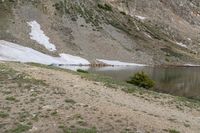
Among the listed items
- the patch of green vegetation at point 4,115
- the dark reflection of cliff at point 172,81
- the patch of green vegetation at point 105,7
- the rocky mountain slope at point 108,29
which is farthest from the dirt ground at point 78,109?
the patch of green vegetation at point 105,7

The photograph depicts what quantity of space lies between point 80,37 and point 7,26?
1904 cm

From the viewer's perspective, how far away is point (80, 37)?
11106cm

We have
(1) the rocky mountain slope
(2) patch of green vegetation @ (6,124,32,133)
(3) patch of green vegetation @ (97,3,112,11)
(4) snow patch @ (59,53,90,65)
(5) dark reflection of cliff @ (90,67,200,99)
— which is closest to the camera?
(2) patch of green vegetation @ (6,124,32,133)

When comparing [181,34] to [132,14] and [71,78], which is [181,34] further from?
[71,78]

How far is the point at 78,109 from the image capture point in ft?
67.1

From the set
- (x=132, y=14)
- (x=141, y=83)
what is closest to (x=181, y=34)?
(x=132, y=14)

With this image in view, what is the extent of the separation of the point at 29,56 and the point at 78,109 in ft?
213

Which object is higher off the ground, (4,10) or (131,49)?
(4,10)

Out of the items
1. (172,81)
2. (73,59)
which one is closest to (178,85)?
(172,81)

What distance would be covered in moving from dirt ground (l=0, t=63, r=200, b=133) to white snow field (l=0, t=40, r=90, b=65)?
168ft

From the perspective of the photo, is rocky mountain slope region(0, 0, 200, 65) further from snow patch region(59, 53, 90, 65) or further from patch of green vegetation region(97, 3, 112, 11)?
snow patch region(59, 53, 90, 65)

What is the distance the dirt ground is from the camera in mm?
18184

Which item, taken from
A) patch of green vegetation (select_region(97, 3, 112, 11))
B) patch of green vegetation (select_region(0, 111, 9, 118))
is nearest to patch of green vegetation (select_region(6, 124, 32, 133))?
patch of green vegetation (select_region(0, 111, 9, 118))

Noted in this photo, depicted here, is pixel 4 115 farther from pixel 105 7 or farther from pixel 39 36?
pixel 105 7
